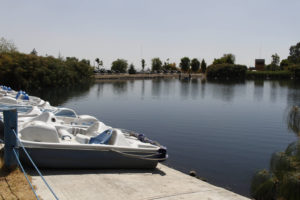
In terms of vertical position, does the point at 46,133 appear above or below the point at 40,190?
above

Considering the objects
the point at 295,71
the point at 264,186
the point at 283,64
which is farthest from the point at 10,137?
the point at 283,64

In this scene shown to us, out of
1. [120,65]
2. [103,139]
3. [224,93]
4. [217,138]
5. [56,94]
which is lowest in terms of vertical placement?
[217,138]

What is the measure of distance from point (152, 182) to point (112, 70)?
133m

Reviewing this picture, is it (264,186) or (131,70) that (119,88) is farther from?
(131,70)

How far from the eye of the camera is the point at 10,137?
7.35m

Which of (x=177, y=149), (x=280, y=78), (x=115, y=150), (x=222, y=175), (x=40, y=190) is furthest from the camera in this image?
(x=280, y=78)

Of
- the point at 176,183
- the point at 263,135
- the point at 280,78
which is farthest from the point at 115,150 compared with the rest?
the point at 280,78

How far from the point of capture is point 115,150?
9.38 metres

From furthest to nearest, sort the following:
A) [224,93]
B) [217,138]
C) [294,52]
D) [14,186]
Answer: [294,52] → [224,93] → [217,138] → [14,186]

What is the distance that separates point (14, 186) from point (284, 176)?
5.71m

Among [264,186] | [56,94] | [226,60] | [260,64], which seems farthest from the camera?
[260,64]

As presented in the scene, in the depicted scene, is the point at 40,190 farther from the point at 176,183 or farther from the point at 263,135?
the point at 263,135

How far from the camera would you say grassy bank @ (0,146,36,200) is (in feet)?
19.8

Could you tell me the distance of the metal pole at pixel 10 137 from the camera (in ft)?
23.9
